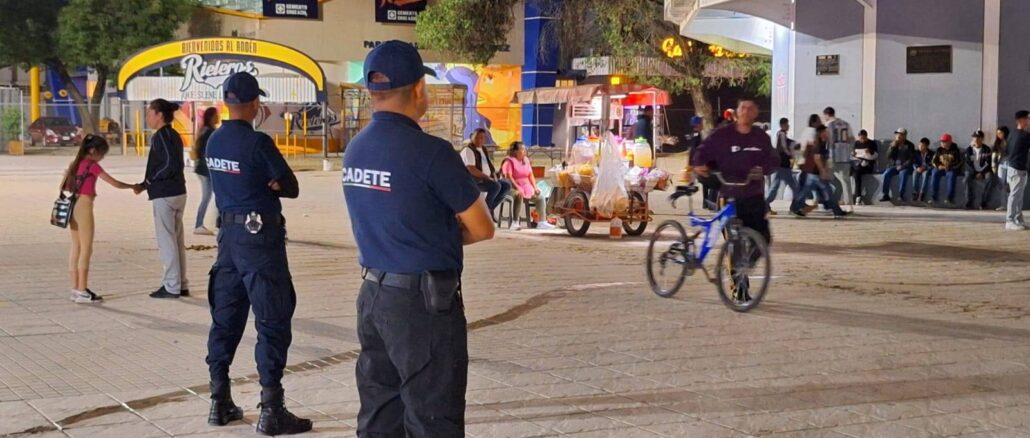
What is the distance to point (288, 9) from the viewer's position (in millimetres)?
47906

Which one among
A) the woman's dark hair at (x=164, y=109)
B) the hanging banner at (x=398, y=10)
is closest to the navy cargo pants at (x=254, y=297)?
the woman's dark hair at (x=164, y=109)

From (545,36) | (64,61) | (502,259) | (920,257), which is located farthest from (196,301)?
(64,61)

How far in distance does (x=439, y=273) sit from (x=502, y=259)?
9501mm

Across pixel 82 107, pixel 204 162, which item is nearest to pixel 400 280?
pixel 204 162

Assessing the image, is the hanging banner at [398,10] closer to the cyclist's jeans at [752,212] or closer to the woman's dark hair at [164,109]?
the woman's dark hair at [164,109]

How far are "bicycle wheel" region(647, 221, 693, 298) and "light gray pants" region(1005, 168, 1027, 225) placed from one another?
24.8 ft

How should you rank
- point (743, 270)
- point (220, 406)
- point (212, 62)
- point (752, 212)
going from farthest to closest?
point (212, 62)
point (752, 212)
point (743, 270)
point (220, 406)

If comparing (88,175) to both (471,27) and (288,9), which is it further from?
(288,9)

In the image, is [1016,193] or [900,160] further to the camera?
[900,160]

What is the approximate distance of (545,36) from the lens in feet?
156

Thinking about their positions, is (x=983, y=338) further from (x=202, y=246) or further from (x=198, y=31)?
(x=198, y=31)

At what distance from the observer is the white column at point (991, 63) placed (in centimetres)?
2019

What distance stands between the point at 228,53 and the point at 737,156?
82.0 ft

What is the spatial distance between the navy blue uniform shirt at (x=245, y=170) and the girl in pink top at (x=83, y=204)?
13.7 feet
